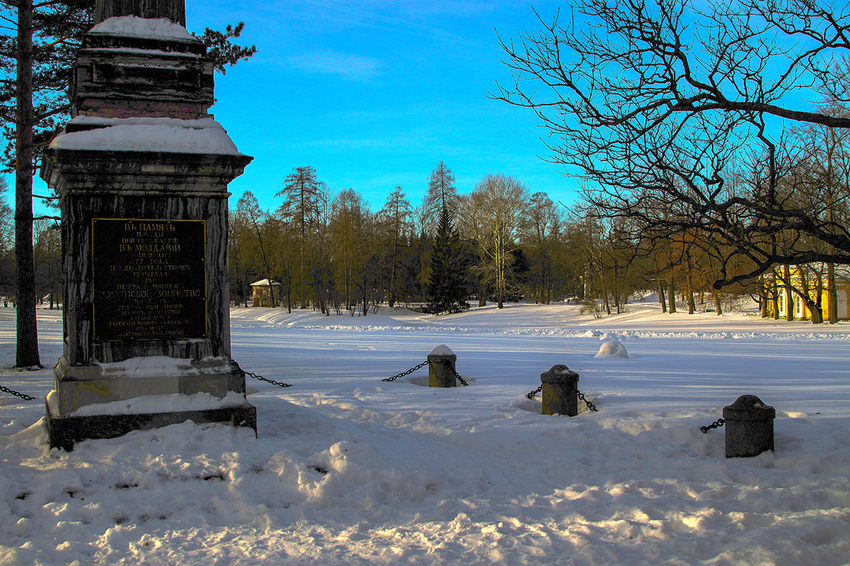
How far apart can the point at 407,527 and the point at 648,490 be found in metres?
1.96

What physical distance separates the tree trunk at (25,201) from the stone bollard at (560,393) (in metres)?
10.0

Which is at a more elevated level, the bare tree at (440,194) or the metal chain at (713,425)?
the bare tree at (440,194)

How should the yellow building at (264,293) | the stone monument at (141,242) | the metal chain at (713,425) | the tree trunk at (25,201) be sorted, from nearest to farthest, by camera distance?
the stone monument at (141,242) → the metal chain at (713,425) → the tree trunk at (25,201) → the yellow building at (264,293)

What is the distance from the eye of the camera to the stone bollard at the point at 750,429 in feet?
16.9

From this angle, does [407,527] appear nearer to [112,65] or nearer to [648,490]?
[648,490]

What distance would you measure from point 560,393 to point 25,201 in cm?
1103

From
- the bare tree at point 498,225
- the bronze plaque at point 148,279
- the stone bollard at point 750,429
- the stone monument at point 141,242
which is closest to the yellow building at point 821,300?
the bare tree at point 498,225

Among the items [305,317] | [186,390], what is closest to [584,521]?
[186,390]

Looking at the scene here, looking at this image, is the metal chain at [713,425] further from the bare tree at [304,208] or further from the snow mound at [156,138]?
the bare tree at [304,208]

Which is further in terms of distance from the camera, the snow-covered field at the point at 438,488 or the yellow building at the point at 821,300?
the yellow building at the point at 821,300

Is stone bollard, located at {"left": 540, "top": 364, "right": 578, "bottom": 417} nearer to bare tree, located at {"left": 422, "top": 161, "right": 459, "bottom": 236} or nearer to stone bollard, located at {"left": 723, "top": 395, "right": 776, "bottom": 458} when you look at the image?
stone bollard, located at {"left": 723, "top": 395, "right": 776, "bottom": 458}

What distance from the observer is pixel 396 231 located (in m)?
49.0

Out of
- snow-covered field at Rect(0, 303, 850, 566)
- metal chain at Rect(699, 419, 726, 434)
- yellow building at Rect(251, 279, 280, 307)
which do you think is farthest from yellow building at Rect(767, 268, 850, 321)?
yellow building at Rect(251, 279, 280, 307)

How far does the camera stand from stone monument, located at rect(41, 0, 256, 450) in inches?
194
